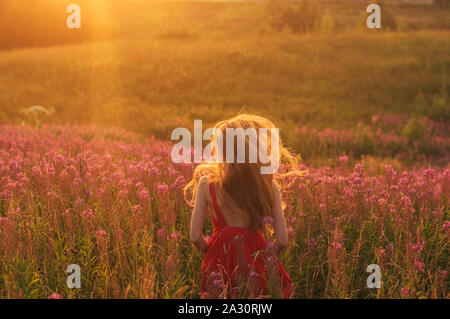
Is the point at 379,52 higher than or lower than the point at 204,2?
lower

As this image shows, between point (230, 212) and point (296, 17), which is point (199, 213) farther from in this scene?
point (296, 17)

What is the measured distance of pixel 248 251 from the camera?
2.78 metres

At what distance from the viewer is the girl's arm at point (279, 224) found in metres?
2.77

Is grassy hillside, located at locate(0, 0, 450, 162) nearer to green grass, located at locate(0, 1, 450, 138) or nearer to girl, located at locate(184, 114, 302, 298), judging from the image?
green grass, located at locate(0, 1, 450, 138)

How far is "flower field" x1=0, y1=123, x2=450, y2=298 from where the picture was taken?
2805 mm

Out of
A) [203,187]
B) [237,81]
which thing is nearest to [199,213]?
[203,187]

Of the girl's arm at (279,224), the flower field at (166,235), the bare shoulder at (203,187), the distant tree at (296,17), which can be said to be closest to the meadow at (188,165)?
the flower field at (166,235)

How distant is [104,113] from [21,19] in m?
25.3

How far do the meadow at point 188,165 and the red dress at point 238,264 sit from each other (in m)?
0.18
